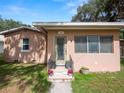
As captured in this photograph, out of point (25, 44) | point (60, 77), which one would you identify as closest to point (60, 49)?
point (60, 77)

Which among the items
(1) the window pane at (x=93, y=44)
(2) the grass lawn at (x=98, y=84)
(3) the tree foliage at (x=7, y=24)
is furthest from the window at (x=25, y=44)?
(3) the tree foliage at (x=7, y=24)

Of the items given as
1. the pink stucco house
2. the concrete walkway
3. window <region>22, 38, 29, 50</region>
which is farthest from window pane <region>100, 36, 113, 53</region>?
window <region>22, 38, 29, 50</region>

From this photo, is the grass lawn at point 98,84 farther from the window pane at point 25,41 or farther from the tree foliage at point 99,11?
the tree foliage at point 99,11

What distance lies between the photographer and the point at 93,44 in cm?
1401

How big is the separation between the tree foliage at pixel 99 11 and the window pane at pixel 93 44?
14.5 metres

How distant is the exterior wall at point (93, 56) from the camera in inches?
549

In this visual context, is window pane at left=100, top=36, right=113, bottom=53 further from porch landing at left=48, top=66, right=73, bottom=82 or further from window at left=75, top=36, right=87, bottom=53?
porch landing at left=48, top=66, right=73, bottom=82

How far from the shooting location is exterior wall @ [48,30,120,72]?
45.7 ft

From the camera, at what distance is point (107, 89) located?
375 inches

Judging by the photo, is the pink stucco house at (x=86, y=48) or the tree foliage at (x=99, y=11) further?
the tree foliage at (x=99, y=11)

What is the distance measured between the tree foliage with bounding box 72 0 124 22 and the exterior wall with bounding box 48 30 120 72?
→ 14.3 m

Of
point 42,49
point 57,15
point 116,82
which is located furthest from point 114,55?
point 57,15

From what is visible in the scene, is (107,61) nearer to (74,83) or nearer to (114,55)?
(114,55)

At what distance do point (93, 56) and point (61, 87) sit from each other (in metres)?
4.69
